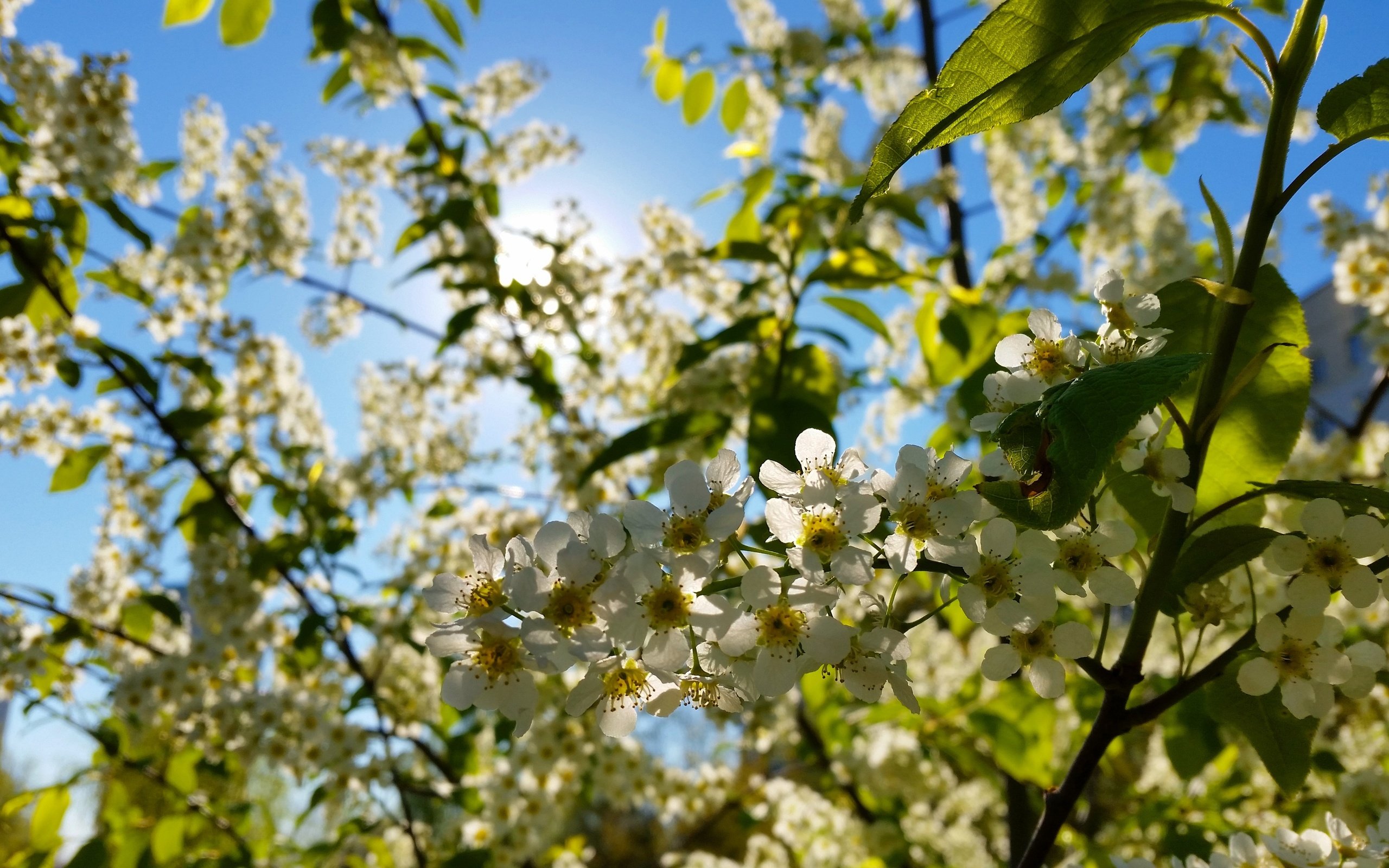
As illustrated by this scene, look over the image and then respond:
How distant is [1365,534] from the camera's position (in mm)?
715

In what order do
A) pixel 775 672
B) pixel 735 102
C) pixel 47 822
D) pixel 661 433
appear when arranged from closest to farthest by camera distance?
pixel 775 672
pixel 661 433
pixel 47 822
pixel 735 102

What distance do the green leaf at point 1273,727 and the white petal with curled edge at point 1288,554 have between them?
4.6 inches

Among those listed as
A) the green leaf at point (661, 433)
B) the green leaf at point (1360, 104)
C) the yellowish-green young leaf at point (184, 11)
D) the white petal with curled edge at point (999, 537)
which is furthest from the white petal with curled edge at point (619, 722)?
the yellowish-green young leaf at point (184, 11)

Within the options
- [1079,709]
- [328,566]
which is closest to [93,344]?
[328,566]

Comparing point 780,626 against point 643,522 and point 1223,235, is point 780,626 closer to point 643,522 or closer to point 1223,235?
point 643,522

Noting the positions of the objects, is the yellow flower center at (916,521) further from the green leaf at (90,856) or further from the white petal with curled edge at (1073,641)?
the green leaf at (90,856)

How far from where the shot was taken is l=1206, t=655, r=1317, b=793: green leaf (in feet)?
2.72

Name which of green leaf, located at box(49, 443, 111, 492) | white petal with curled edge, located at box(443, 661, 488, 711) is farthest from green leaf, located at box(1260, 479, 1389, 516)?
green leaf, located at box(49, 443, 111, 492)

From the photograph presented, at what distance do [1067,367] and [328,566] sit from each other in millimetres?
2562

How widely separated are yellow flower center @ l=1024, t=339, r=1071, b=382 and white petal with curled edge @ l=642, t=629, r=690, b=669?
0.41 metres

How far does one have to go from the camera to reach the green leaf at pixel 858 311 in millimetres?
1989

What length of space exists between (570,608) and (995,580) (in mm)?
360

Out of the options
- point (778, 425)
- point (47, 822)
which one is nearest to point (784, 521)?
point (778, 425)

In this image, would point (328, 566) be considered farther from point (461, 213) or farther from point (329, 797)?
point (461, 213)
